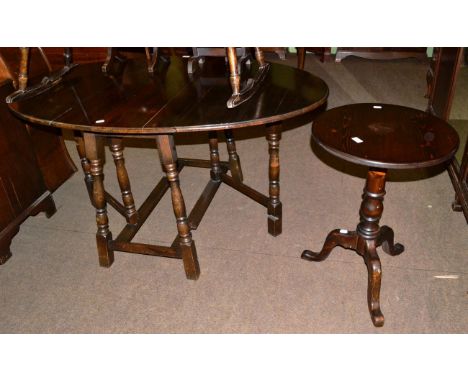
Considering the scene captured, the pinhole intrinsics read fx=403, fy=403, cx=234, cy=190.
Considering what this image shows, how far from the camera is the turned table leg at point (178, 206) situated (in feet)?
5.60

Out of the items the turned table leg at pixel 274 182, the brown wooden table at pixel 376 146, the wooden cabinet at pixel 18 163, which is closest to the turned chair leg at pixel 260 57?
the turned table leg at pixel 274 182

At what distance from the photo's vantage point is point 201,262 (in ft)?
7.27

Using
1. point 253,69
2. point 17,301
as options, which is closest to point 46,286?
point 17,301

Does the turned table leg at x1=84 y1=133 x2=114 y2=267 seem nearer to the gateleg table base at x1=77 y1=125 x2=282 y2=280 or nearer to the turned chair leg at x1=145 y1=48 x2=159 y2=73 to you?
the gateleg table base at x1=77 y1=125 x2=282 y2=280

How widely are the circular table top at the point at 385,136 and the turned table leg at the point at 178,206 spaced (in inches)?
24.1

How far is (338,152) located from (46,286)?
5.36 ft

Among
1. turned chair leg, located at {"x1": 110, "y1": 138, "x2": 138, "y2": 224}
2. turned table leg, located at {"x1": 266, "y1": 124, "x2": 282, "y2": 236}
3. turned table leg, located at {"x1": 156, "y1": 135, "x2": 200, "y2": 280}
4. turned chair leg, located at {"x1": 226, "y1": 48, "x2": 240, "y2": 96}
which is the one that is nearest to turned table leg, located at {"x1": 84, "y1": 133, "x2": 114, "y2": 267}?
turned chair leg, located at {"x1": 110, "y1": 138, "x2": 138, "y2": 224}

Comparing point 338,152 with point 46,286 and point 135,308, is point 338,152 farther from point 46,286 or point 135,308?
point 46,286

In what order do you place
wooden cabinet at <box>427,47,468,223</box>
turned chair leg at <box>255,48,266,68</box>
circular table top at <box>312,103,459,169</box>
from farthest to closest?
wooden cabinet at <box>427,47,468,223</box> → turned chair leg at <box>255,48,266,68</box> → circular table top at <box>312,103,459,169</box>

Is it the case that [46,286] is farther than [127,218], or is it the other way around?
[127,218]

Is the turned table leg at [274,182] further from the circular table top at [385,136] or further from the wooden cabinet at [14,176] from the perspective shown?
the wooden cabinet at [14,176]

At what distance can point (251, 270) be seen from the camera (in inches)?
84.3

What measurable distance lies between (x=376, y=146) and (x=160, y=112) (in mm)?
868

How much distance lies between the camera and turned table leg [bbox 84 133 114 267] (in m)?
1.83
